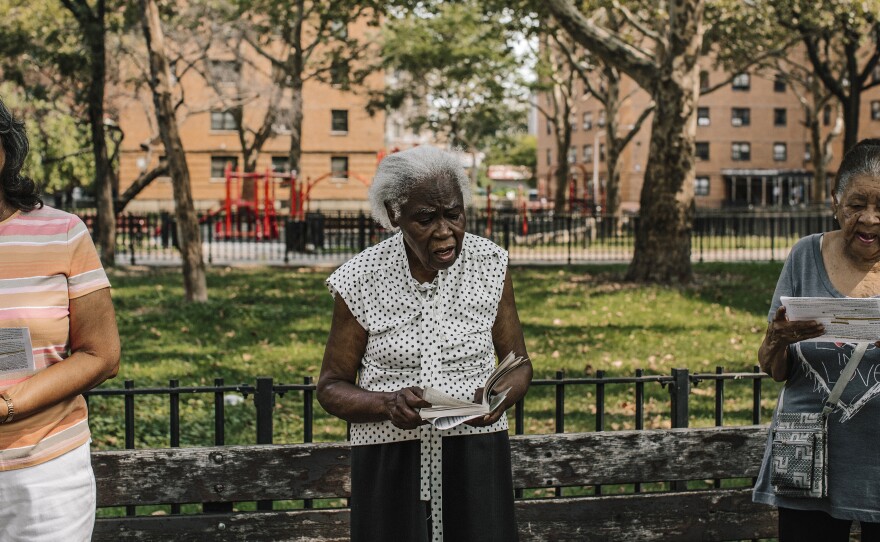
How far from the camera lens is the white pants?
2771 millimetres

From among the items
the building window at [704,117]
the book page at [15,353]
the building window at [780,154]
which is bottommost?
the book page at [15,353]

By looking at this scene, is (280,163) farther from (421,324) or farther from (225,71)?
(421,324)

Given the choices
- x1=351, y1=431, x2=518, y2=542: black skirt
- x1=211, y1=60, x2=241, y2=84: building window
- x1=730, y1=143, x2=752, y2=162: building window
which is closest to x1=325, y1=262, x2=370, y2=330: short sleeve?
x1=351, y1=431, x2=518, y2=542: black skirt

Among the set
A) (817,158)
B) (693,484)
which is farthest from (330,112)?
(693,484)

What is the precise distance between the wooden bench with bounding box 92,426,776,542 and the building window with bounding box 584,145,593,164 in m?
72.6

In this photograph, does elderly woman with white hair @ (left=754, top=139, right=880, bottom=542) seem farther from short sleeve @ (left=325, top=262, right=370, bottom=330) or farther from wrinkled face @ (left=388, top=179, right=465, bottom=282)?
short sleeve @ (left=325, top=262, right=370, bottom=330)

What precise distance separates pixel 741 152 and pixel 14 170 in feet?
248

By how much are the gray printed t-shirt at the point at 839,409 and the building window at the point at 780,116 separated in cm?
7505

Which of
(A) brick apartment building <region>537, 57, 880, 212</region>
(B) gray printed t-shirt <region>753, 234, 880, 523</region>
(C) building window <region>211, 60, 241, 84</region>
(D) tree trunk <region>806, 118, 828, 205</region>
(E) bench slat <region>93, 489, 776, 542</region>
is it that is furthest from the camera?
(A) brick apartment building <region>537, 57, 880, 212</region>

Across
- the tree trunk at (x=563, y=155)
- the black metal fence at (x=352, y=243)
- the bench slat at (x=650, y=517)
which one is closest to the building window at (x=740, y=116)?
the tree trunk at (x=563, y=155)

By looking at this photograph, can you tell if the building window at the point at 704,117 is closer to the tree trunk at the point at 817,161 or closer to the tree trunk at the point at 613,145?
the tree trunk at the point at 817,161

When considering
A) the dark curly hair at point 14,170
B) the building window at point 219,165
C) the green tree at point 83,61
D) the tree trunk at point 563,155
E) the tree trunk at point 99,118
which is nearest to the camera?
the dark curly hair at point 14,170

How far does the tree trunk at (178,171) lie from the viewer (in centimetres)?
1430

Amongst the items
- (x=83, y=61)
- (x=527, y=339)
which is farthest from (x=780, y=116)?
(x=527, y=339)
